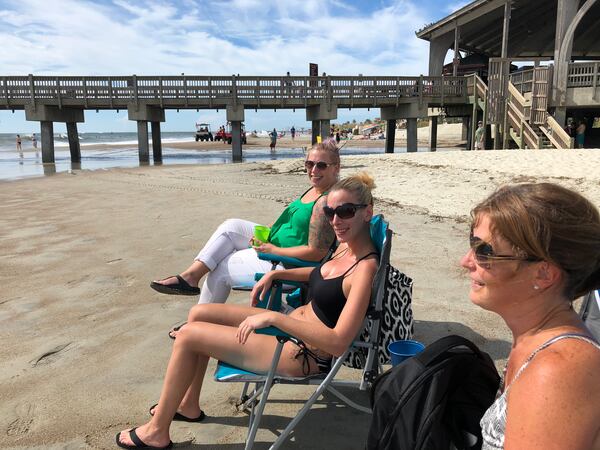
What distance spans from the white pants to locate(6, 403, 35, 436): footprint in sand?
1218 millimetres

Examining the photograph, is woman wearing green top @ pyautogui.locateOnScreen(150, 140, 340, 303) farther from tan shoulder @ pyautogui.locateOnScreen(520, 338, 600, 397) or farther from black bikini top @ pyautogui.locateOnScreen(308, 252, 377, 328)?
tan shoulder @ pyautogui.locateOnScreen(520, 338, 600, 397)

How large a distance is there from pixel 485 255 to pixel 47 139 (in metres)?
29.3

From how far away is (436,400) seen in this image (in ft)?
4.59

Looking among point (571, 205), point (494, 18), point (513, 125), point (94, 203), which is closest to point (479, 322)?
point (571, 205)

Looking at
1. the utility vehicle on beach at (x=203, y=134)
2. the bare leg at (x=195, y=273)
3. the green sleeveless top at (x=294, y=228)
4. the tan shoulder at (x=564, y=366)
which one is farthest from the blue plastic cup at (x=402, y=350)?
the utility vehicle on beach at (x=203, y=134)

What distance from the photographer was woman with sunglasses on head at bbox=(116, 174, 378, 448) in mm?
2154

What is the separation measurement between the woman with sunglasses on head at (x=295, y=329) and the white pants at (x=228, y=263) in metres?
0.82

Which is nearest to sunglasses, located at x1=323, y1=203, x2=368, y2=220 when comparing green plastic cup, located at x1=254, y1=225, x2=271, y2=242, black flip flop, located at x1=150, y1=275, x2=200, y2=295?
green plastic cup, located at x1=254, y1=225, x2=271, y2=242

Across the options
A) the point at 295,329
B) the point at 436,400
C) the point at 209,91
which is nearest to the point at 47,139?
the point at 209,91

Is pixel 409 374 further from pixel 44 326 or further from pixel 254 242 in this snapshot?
pixel 44 326

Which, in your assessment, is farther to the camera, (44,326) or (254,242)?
(44,326)

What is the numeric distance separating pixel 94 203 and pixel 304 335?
9001 mm

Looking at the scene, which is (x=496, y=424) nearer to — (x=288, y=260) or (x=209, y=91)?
(x=288, y=260)

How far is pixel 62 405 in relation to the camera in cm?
280
